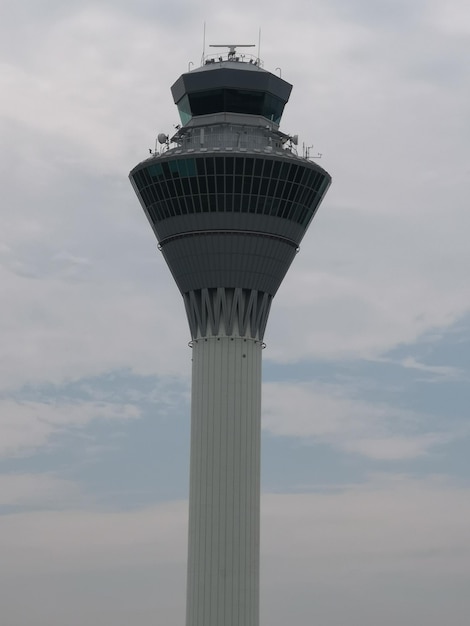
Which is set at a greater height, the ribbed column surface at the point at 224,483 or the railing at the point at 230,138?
the railing at the point at 230,138

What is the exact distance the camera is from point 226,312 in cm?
9494

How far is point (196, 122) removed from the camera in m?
100

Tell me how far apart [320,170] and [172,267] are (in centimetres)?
1514

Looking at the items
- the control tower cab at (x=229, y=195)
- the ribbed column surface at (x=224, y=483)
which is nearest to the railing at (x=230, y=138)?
the control tower cab at (x=229, y=195)

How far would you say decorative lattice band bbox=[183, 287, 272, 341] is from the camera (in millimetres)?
94812

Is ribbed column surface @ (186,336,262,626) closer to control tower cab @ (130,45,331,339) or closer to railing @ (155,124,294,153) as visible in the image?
control tower cab @ (130,45,331,339)

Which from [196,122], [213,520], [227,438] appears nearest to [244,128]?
[196,122]

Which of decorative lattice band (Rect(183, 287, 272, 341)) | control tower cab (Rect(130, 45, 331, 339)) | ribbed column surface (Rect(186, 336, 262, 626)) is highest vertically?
control tower cab (Rect(130, 45, 331, 339))

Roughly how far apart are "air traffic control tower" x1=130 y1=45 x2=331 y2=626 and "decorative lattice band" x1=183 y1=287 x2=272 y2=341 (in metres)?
0.10

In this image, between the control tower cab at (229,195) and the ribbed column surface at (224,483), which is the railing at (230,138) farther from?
the ribbed column surface at (224,483)

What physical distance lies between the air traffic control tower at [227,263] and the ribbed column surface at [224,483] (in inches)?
3.2

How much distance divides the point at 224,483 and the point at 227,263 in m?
18.0

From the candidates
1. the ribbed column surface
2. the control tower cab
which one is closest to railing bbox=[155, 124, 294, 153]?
the control tower cab

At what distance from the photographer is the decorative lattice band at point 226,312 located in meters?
94.8
